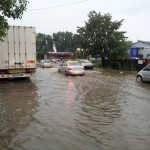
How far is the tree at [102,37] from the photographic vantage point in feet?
144

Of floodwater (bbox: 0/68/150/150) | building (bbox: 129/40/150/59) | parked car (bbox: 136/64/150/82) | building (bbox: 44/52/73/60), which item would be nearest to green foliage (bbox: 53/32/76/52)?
building (bbox: 44/52/73/60)

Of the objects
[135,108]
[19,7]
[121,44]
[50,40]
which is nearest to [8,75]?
[19,7]

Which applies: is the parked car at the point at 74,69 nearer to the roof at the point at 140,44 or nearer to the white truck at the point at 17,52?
the white truck at the point at 17,52

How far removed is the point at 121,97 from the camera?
15062mm

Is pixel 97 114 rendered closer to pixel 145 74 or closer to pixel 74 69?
pixel 145 74

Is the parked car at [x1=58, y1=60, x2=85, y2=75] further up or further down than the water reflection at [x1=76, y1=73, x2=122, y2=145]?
further up

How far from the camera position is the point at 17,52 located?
2197 cm

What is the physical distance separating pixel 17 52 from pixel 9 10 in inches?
349

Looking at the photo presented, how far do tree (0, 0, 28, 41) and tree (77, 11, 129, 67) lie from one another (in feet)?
100.0

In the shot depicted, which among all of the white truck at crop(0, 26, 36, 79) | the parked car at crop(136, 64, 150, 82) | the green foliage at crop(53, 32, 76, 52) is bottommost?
the parked car at crop(136, 64, 150, 82)

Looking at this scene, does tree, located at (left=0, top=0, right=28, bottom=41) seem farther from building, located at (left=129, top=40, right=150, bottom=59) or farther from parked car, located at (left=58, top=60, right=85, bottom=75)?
building, located at (left=129, top=40, right=150, bottom=59)

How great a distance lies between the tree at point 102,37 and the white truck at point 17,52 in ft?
73.2

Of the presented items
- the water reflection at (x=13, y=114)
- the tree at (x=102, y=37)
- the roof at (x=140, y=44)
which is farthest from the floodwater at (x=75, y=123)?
the roof at (x=140, y=44)

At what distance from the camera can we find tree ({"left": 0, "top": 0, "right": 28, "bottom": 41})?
1258cm
